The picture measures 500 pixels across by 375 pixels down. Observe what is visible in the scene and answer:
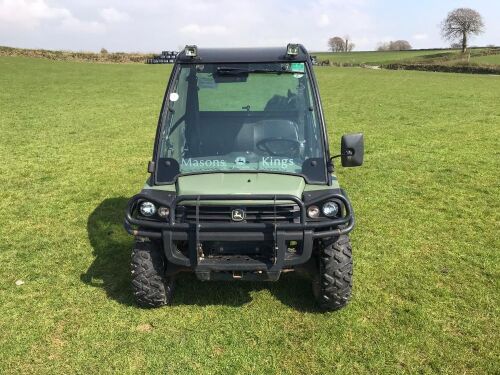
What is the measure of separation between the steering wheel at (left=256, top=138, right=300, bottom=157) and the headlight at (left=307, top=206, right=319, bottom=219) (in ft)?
2.11

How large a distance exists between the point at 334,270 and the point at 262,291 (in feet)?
2.87

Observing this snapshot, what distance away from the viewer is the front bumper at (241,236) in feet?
12.0

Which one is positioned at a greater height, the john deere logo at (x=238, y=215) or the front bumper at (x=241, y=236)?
the john deere logo at (x=238, y=215)

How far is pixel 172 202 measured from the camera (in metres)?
3.72

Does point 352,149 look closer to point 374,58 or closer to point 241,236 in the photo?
point 241,236

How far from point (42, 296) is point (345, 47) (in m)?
120

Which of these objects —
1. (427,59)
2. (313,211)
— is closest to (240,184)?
(313,211)

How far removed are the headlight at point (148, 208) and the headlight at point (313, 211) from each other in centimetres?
123

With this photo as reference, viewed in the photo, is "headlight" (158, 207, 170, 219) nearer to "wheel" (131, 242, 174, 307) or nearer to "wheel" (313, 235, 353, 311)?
"wheel" (131, 242, 174, 307)

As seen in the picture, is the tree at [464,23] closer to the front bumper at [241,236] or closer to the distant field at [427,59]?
the distant field at [427,59]

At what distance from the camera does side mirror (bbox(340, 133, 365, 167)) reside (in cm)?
408

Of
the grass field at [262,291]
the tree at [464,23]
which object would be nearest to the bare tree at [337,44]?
the tree at [464,23]

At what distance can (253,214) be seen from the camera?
3762mm

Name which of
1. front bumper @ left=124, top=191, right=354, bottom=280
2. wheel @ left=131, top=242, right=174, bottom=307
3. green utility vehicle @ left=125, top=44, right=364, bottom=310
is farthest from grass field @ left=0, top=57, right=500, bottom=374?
front bumper @ left=124, top=191, right=354, bottom=280
